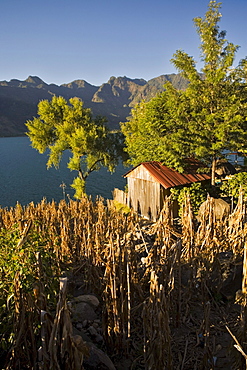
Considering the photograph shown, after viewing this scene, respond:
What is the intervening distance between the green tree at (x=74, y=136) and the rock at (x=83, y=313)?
21.9 meters

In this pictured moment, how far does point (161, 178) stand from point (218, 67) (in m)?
8.75

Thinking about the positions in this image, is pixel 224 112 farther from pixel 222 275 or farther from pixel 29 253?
pixel 29 253

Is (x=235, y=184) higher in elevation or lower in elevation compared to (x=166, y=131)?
lower

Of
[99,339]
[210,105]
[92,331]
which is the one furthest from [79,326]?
[210,105]

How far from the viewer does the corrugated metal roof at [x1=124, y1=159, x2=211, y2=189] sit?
18234 millimetres

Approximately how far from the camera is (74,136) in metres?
28.2

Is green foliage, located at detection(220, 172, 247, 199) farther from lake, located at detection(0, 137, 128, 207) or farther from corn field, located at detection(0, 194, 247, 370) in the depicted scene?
lake, located at detection(0, 137, 128, 207)

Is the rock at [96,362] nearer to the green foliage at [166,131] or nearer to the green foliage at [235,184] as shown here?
the green foliage at [235,184]

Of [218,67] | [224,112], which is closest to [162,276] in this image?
[224,112]

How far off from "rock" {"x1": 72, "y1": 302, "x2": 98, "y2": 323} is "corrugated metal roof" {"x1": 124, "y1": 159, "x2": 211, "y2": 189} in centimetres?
1159

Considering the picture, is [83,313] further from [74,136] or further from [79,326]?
[74,136]

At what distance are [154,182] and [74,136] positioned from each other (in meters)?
13.1

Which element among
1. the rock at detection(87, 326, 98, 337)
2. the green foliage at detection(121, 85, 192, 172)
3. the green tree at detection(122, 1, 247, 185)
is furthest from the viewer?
the green foliage at detection(121, 85, 192, 172)

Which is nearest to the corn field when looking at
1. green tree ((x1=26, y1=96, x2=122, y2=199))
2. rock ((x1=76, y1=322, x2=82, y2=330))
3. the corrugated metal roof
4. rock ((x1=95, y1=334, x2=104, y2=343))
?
rock ((x1=95, y1=334, x2=104, y2=343))
